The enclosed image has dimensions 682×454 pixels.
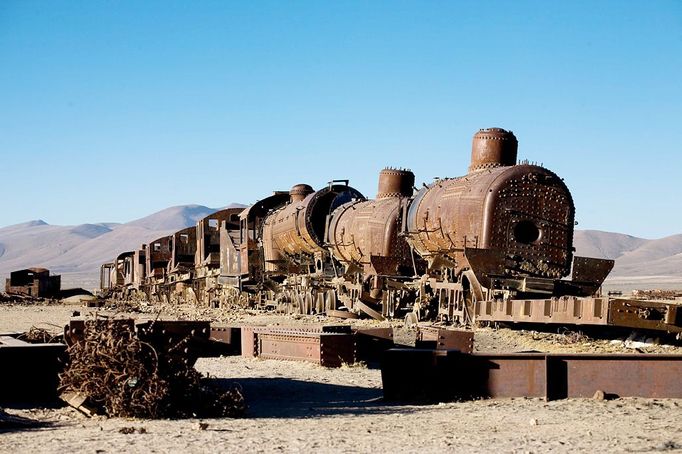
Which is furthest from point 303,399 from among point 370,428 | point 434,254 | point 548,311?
point 434,254

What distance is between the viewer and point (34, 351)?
919 centimetres

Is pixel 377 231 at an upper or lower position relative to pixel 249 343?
upper

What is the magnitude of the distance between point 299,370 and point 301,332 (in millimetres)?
824

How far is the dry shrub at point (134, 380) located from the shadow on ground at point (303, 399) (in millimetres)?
480

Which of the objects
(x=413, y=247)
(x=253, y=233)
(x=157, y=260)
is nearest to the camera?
(x=413, y=247)

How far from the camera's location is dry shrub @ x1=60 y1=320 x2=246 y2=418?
8234 mm

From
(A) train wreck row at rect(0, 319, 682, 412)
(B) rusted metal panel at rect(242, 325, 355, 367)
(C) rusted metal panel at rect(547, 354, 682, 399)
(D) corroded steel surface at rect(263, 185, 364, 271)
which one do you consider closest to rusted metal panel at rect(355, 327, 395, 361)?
(B) rusted metal panel at rect(242, 325, 355, 367)

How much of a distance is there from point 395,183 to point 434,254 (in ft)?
19.3

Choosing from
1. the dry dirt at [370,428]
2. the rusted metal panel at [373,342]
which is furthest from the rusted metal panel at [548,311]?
the dry dirt at [370,428]

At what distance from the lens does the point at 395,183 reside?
25141mm

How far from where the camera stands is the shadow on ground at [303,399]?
888 centimetres

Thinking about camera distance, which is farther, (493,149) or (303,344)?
(493,149)

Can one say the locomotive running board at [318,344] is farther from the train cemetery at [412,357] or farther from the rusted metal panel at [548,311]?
the rusted metal panel at [548,311]

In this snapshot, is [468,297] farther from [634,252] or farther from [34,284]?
[634,252]
